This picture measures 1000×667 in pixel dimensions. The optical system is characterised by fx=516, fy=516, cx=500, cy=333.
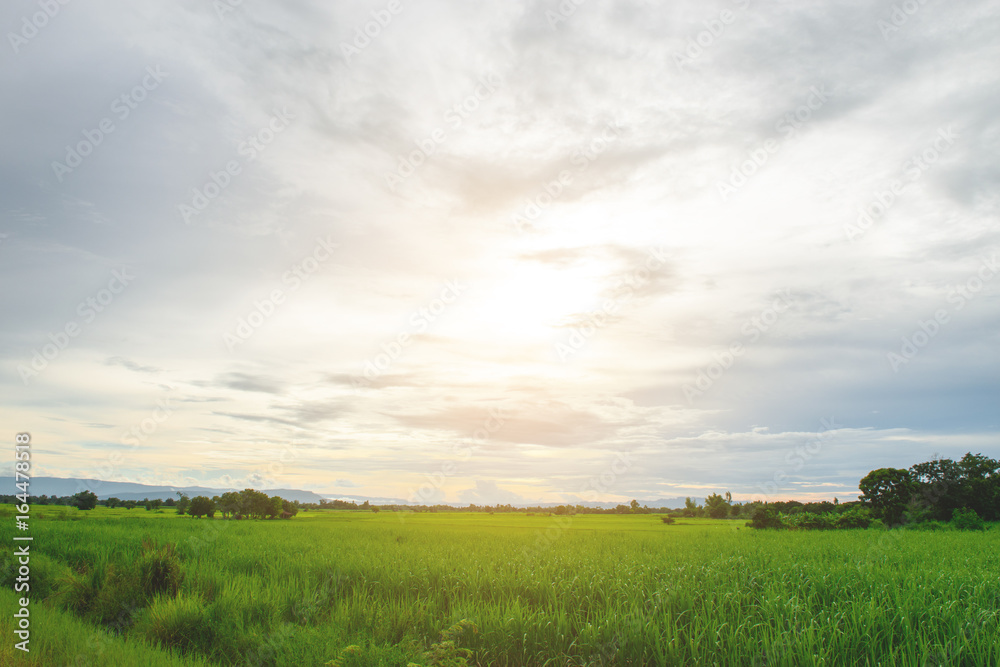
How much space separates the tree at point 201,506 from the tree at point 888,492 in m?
75.3

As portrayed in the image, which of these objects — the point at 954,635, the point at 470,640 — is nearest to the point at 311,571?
the point at 470,640

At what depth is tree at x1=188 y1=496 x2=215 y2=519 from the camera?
6519 cm

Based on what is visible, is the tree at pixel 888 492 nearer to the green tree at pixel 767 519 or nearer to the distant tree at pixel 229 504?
the green tree at pixel 767 519

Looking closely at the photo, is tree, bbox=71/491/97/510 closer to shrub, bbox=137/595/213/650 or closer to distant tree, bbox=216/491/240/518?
distant tree, bbox=216/491/240/518

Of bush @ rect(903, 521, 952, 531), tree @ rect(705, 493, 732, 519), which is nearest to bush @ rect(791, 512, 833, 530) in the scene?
bush @ rect(903, 521, 952, 531)

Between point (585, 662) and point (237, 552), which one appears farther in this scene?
point (237, 552)

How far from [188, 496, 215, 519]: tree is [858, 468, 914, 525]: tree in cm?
7531

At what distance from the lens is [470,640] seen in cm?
845

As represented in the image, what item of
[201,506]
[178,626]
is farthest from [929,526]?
[201,506]

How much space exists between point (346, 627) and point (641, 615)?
551 cm

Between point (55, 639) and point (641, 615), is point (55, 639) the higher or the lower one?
the lower one

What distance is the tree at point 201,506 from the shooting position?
6519 cm

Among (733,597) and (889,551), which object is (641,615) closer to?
(733,597)

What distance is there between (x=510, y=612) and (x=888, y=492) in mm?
58916
